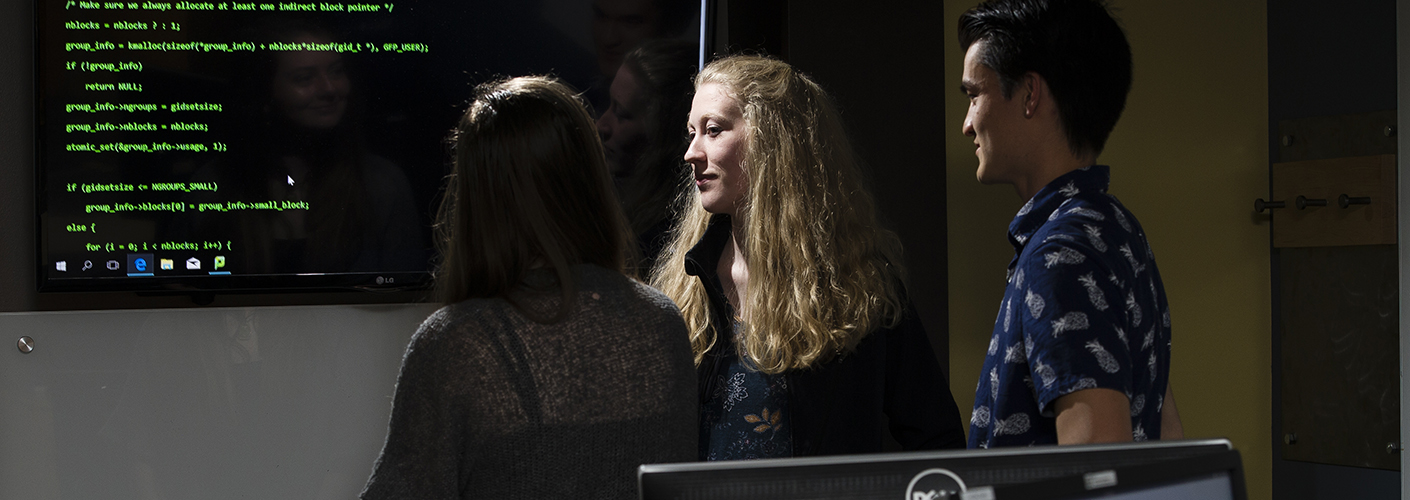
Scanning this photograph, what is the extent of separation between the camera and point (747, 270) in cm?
168

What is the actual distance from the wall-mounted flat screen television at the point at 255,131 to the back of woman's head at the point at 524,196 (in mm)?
740

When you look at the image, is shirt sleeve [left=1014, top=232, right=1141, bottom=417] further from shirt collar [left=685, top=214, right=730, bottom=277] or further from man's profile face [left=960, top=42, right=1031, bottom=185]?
shirt collar [left=685, top=214, right=730, bottom=277]

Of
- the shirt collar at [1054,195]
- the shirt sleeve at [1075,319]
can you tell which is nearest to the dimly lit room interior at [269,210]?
the shirt collar at [1054,195]

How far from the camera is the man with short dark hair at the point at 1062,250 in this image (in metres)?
1.14

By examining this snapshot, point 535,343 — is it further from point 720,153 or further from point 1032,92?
point 1032,92

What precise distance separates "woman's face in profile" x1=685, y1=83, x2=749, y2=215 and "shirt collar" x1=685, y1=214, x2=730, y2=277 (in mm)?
62

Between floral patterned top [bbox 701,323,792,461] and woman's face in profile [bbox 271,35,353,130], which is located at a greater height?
woman's face in profile [bbox 271,35,353,130]

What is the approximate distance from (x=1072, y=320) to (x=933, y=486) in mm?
448

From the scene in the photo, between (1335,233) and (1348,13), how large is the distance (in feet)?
2.06

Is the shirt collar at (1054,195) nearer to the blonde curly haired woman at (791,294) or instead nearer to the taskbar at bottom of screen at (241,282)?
the blonde curly haired woman at (791,294)

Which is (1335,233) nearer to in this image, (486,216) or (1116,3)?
(1116,3)

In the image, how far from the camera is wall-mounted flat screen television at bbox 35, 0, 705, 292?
5.70ft

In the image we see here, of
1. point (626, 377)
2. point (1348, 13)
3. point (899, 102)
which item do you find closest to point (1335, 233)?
point (1348, 13)

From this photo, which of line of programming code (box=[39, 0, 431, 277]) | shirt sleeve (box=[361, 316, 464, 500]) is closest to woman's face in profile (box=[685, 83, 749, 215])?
line of programming code (box=[39, 0, 431, 277])
